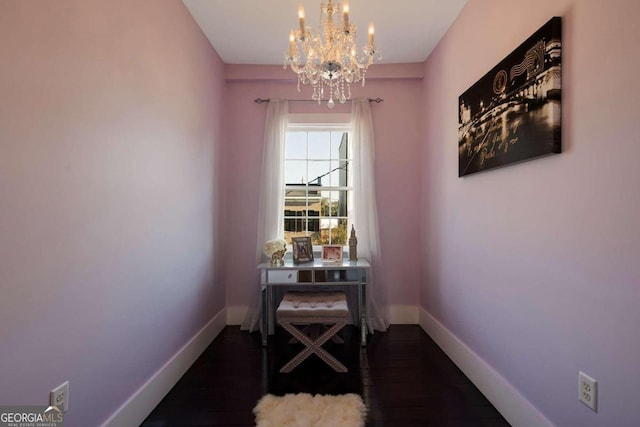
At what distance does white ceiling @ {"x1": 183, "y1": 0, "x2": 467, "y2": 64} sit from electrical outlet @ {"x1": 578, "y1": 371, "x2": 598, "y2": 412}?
2.61 m

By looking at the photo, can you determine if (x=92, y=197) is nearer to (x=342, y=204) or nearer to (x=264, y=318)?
(x=264, y=318)

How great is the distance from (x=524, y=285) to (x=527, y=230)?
1.03ft

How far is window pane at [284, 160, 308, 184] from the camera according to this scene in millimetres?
3631

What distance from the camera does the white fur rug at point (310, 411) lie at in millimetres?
1793

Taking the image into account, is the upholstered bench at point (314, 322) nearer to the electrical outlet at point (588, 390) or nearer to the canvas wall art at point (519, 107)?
the electrical outlet at point (588, 390)

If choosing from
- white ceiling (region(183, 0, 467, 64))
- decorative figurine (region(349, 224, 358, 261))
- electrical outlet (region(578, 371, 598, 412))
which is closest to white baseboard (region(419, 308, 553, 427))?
electrical outlet (region(578, 371, 598, 412))

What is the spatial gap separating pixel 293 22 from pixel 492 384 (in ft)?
10.3

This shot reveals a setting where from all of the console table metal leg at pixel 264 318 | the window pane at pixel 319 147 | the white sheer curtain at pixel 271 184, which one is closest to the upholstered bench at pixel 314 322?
the console table metal leg at pixel 264 318

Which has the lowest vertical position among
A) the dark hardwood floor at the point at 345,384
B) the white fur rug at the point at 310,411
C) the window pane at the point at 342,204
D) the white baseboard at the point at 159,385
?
the dark hardwood floor at the point at 345,384

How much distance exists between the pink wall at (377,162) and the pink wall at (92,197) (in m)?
0.98

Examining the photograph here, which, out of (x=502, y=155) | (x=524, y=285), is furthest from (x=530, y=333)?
(x=502, y=155)

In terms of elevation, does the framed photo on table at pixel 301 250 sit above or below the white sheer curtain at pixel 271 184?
below

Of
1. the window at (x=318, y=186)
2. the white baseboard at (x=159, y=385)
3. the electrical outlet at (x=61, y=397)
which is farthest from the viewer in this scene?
the window at (x=318, y=186)

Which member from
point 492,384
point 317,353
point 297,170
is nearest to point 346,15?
point 297,170
